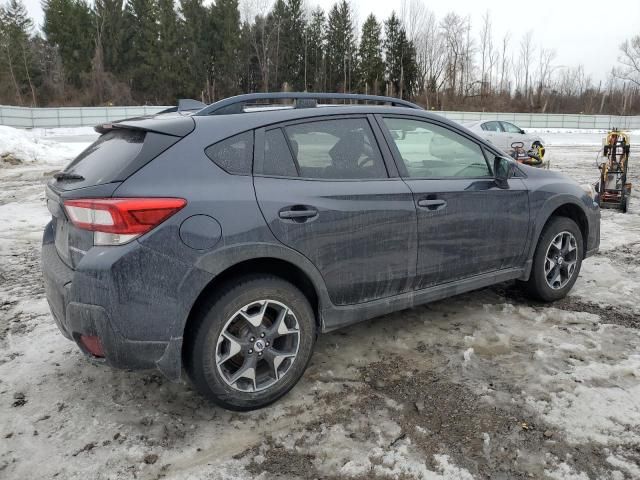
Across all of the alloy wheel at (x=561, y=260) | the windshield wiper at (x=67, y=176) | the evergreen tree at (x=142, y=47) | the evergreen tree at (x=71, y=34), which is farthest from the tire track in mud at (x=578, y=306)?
the evergreen tree at (x=71, y=34)

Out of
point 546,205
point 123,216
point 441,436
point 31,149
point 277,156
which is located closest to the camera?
point 123,216

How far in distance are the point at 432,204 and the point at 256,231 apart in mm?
1310

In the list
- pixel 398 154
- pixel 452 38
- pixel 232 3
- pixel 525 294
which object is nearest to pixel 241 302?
pixel 398 154

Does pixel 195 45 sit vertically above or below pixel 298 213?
above

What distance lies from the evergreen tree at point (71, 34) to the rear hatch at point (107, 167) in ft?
194

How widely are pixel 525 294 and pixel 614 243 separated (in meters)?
2.93

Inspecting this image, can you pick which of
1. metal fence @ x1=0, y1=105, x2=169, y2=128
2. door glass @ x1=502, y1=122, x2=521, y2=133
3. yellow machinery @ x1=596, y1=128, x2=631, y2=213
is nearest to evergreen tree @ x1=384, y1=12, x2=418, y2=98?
metal fence @ x1=0, y1=105, x2=169, y2=128

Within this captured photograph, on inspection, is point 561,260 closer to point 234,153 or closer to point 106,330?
point 234,153

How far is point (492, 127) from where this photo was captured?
20031 mm

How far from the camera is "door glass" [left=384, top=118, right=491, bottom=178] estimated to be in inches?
139

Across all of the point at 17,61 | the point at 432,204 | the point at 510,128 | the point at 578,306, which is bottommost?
the point at 578,306

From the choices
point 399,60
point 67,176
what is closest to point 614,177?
point 67,176

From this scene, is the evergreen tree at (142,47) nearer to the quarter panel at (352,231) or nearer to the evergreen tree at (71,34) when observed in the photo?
the evergreen tree at (71,34)

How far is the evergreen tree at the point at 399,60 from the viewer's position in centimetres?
6184
